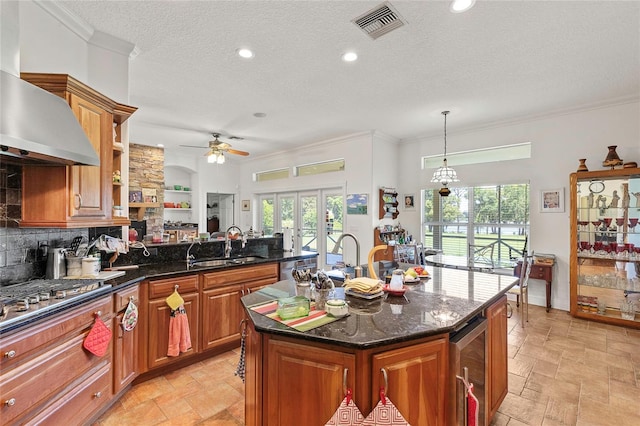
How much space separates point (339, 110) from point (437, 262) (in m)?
2.59

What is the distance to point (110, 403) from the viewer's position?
2.22m

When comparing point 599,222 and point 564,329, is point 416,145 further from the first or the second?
point 564,329

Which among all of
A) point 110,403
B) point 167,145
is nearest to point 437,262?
point 110,403

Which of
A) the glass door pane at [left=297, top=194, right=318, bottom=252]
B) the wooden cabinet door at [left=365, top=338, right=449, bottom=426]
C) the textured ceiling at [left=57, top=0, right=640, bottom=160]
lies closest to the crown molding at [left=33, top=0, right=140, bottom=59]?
the textured ceiling at [left=57, top=0, right=640, bottom=160]

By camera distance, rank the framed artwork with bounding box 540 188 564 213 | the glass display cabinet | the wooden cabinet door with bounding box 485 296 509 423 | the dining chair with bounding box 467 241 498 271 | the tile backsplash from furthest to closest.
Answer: the dining chair with bounding box 467 241 498 271 < the framed artwork with bounding box 540 188 564 213 < the glass display cabinet < the tile backsplash < the wooden cabinet door with bounding box 485 296 509 423

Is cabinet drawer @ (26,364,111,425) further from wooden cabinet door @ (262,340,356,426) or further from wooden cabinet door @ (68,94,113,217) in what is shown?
wooden cabinet door @ (262,340,356,426)

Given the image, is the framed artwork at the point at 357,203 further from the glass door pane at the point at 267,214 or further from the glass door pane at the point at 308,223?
the glass door pane at the point at 267,214

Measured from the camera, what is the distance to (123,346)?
2.30 m

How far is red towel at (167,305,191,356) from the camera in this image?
263 centimetres

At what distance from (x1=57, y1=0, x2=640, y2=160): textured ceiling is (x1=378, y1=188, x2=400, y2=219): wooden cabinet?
135 cm

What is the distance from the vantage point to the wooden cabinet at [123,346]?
222 centimetres

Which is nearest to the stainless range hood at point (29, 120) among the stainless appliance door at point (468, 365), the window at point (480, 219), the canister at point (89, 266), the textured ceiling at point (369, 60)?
the textured ceiling at point (369, 60)

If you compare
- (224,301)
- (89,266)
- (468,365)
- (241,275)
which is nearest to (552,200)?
(468,365)

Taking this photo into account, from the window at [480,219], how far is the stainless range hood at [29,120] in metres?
4.88
